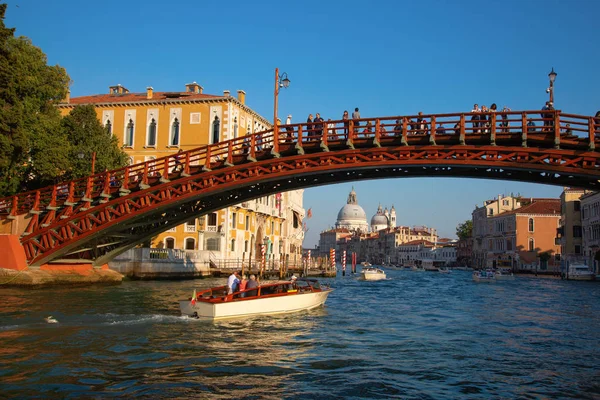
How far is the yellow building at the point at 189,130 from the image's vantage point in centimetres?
4881

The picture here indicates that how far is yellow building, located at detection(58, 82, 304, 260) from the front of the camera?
48812 mm

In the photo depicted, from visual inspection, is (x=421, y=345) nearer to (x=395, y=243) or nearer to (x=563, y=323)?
(x=563, y=323)

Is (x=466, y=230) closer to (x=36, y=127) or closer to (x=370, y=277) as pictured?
(x=370, y=277)

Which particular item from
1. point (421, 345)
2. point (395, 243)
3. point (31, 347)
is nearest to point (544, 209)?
point (421, 345)

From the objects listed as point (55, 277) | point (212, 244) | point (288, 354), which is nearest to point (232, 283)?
point (288, 354)

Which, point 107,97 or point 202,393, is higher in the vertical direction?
point 107,97

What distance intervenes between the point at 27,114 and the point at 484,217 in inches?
3394

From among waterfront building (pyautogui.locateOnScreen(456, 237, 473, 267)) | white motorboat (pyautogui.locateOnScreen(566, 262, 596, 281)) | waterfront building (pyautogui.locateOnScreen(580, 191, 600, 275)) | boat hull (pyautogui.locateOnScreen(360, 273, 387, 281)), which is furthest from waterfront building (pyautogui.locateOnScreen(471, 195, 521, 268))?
boat hull (pyautogui.locateOnScreen(360, 273, 387, 281))

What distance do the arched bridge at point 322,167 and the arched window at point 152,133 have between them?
72.2 feet

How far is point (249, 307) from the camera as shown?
18188 mm

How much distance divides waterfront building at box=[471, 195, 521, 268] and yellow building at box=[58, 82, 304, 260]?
57121 millimetres

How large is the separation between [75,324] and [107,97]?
144 feet

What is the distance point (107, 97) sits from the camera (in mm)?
55156

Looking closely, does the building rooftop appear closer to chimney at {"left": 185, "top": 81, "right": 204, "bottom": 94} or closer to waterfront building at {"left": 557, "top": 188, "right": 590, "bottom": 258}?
chimney at {"left": 185, "top": 81, "right": 204, "bottom": 94}
